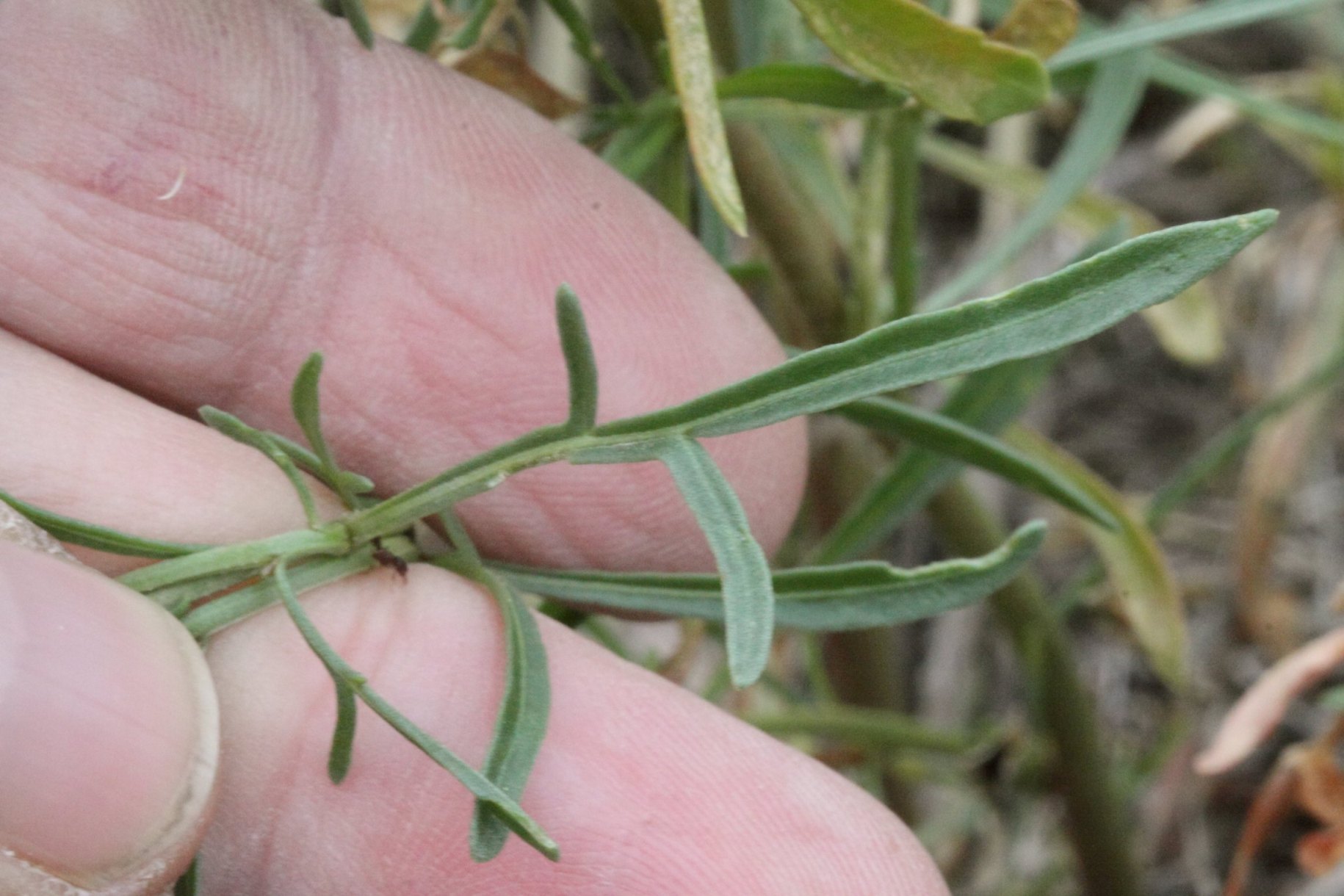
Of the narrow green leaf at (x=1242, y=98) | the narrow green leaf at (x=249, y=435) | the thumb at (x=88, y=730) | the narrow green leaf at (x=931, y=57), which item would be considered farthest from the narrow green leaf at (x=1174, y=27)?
the thumb at (x=88, y=730)

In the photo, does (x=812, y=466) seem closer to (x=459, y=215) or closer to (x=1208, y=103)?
(x=459, y=215)

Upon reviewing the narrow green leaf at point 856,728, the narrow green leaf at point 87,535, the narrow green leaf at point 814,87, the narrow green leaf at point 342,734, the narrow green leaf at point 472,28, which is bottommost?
the narrow green leaf at point 856,728

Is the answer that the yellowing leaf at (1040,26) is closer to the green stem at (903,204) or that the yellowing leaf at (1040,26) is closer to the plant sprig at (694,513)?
the green stem at (903,204)

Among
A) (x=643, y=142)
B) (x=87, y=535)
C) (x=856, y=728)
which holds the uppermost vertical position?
(x=643, y=142)

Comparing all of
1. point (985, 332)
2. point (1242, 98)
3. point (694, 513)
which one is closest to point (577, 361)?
point (694, 513)

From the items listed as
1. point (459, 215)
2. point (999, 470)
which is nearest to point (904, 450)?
point (999, 470)

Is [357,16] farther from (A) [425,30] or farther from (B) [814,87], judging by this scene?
(B) [814,87]
